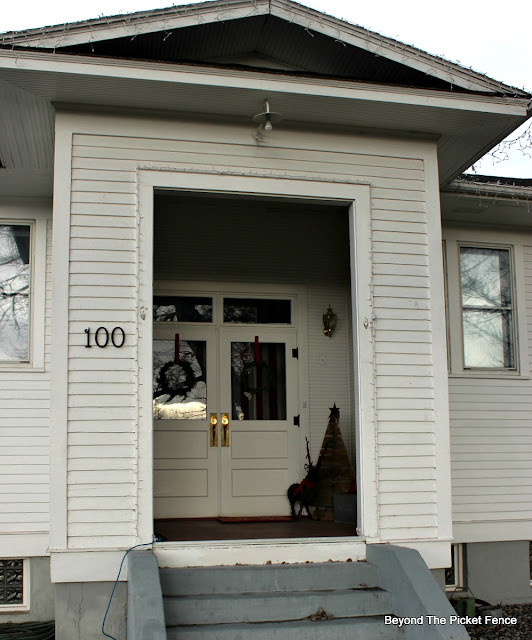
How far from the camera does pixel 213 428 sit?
8227mm

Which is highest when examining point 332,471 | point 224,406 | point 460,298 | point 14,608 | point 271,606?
point 460,298

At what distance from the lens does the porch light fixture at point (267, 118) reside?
588cm

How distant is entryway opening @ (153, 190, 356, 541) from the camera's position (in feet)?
26.7

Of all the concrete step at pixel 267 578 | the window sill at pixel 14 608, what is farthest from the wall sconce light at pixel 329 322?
the window sill at pixel 14 608

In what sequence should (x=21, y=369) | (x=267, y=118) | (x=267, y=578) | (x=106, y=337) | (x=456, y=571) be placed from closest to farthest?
(x=267, y=578), (x=106, y=337), (x=267, y=118), (x=21, y=369), (x=456, y=571)

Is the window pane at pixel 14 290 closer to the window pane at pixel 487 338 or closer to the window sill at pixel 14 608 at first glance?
the window sill at pixel 14 608

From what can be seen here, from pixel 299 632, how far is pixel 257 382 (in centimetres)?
359

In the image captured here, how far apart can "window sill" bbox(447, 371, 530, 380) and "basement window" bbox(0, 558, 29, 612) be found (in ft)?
15.0

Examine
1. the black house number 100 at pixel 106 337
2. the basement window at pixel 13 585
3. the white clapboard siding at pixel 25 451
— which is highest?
the black house number 100 at pixel 106 337

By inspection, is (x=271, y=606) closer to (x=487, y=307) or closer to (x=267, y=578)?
(x=267, y=578)

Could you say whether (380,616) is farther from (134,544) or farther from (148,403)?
(148,403)

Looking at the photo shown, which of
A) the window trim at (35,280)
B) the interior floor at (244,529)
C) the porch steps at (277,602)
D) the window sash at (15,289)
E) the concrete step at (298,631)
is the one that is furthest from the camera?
the window sash at (15,289)

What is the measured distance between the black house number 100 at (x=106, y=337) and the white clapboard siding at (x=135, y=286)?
0.05m

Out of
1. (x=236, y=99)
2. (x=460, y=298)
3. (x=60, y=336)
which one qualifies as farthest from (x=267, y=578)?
(x=460, y=298)
